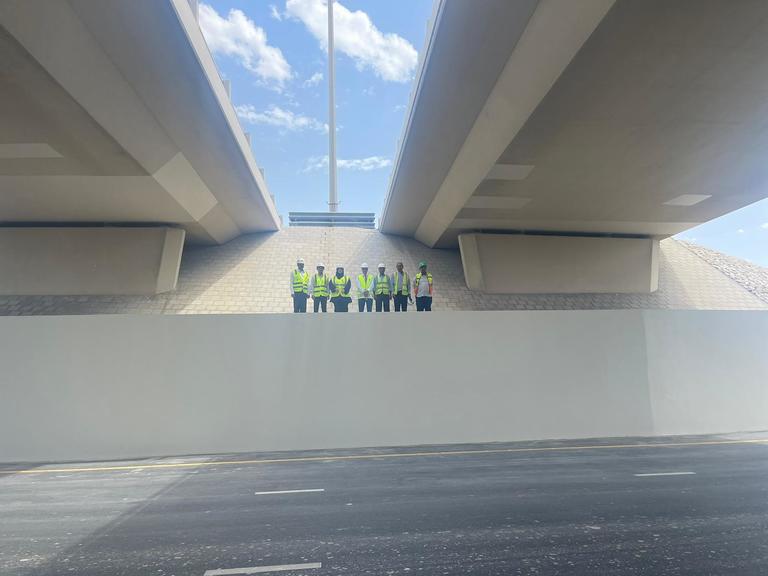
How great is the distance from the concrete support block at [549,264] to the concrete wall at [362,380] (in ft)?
33.9

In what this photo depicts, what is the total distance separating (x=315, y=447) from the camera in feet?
30.4

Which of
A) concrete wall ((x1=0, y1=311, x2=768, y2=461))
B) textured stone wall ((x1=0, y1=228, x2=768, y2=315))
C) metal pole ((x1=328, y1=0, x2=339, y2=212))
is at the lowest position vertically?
concrete wall ((x1=0, y1=311, x2=768, y2=461))

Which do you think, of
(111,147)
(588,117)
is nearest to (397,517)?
(588,117)

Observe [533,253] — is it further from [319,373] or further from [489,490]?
[489,490]

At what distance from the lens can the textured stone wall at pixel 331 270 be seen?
18219 millimetres

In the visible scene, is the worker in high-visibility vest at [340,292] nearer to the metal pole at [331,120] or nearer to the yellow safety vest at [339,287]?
the yellow safety vest at [339,287]

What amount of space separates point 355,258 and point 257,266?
16.6 feet

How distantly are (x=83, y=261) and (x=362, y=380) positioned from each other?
1522 cm

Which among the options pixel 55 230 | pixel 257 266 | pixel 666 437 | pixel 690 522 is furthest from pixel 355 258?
pixel 690 522

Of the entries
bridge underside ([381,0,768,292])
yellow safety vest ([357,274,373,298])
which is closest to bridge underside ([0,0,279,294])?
bridge underside ([381,0,768,292])

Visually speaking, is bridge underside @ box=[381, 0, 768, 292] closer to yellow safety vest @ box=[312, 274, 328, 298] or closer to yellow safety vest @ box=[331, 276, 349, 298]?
yellow safety vest @ box=[331, 276, 349, 298]

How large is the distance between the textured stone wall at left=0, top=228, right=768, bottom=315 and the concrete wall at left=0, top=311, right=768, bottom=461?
889 cm

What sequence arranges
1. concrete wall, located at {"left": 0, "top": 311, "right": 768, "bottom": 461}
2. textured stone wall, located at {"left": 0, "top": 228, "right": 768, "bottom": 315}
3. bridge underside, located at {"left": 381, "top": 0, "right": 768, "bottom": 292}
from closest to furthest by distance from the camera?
1. bridge underside, located at {"left": 381, "top": 0, "right": 768, "bottom": 292}
2. concrete wall, located at {"left": 0, "top": 311, "right": 768, "bottom": 461}
3. textured stone wall, located at {"left": 0, "top": 228, "right": 768, "bottom": 315}

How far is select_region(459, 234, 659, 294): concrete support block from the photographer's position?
21344 millimetres
